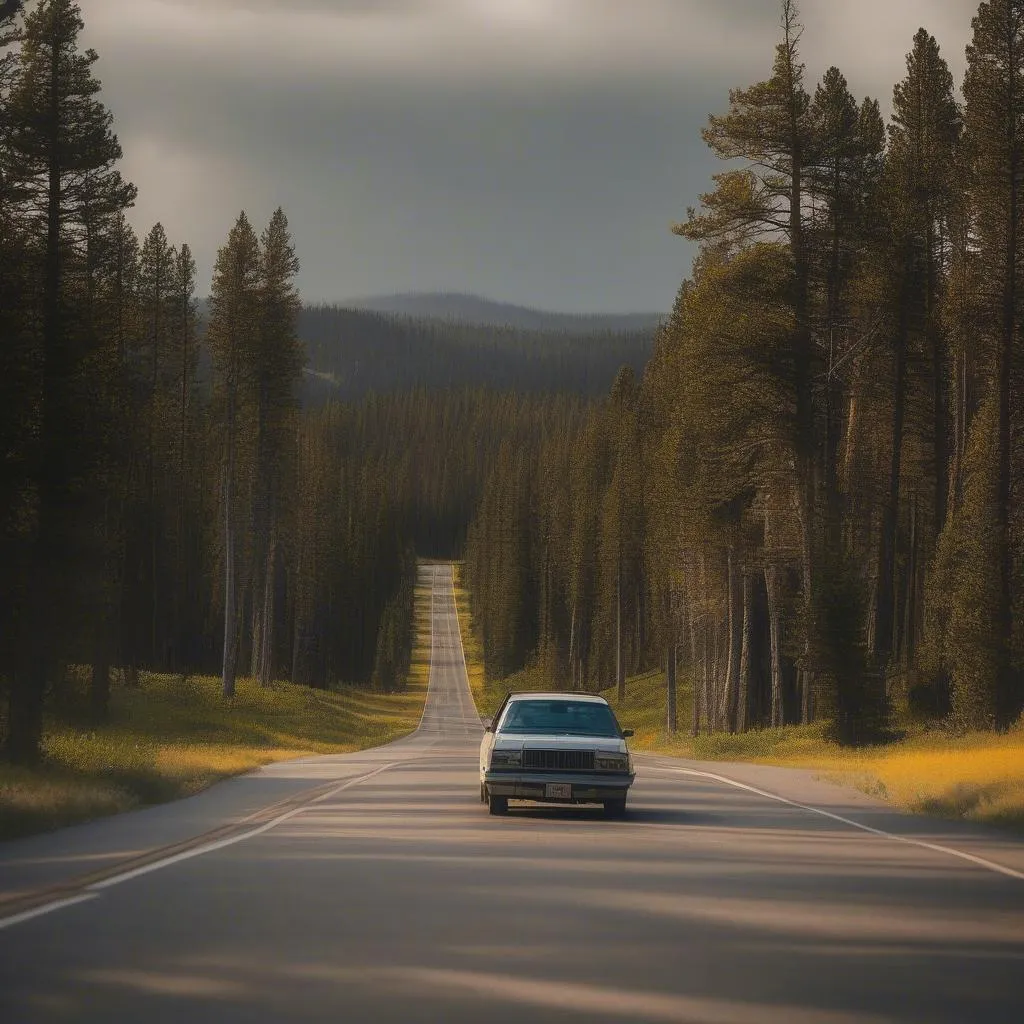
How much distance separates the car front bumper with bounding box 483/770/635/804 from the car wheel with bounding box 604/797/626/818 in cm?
39

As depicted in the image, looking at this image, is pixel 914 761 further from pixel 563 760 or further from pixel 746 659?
pixel 746 659

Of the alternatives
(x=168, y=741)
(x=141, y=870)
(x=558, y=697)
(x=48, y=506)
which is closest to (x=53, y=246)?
(x=48, y=506)

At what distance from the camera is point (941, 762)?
3572 centimetres

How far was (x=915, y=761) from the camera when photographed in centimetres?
3778

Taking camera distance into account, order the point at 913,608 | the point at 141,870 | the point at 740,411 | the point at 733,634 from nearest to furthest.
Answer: the point at 141,870
the point at 740,411
the point at 733,634
the point at 913,608

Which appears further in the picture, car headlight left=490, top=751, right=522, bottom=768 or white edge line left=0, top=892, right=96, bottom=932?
car headlight left=490, top=751, right=522, bottom=768

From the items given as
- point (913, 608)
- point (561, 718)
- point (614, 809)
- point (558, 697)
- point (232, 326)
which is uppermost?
point (232, 326)

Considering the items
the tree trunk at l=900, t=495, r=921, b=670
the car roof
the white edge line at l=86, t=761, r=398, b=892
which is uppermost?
the tree trunk at l=900, t=495, r=921, b=670

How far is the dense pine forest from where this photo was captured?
30078 millimetres

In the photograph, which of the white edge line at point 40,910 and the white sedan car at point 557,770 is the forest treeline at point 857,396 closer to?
the white sedan car at point 557,770

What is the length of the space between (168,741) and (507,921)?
132 feet

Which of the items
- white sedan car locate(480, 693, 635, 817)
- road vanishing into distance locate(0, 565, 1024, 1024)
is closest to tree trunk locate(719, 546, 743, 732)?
white sedan car locate(480, 693, 635, 817)

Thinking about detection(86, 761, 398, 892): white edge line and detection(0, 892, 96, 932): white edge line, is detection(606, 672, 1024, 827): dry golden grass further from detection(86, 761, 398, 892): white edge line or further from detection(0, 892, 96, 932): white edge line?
detection(0, 892, 96, 932): white edge line

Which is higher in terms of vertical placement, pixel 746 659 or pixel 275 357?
pixel 275 357
